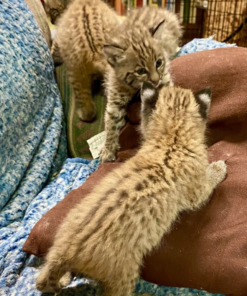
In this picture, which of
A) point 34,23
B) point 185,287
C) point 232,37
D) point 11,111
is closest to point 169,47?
point 34,23

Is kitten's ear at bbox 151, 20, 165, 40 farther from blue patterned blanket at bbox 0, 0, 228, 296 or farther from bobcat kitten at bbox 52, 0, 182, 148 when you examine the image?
blue patterned blanket at bbox 0, 0, 228, 296

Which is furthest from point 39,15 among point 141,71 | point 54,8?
point 141,71

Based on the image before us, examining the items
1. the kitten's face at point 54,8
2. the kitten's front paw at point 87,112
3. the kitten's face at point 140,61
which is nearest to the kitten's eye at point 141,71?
the kitten's face at point 140,61

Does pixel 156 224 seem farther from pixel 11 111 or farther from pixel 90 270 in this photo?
pixel 11 111

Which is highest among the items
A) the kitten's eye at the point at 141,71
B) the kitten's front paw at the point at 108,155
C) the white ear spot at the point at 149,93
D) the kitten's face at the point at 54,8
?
the kitten's face at the point at 54,8

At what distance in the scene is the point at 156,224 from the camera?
4.04 ft

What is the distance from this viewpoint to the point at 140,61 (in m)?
1.82

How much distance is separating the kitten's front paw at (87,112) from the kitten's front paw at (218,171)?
86 centimetres

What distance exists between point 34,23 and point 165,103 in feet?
3.18

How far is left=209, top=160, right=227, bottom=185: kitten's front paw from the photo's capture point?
148cm

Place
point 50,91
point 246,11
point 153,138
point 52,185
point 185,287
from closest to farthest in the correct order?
point 185,287 < point 153,138 < point 52,185 < point 50,91 < point 246,11

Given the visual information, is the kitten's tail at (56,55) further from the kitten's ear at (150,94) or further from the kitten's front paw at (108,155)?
the kitten's ear at (150,94)

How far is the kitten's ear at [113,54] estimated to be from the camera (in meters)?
1.77

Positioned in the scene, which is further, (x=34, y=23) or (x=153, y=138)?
(x=34, y=23)
